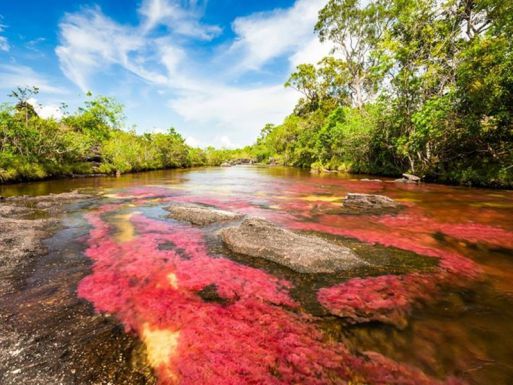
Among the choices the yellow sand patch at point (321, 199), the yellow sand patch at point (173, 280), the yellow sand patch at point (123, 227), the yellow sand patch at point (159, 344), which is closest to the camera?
the yellow sand patch at point (159, 344)

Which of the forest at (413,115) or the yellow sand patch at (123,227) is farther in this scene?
the forest at (413,115)

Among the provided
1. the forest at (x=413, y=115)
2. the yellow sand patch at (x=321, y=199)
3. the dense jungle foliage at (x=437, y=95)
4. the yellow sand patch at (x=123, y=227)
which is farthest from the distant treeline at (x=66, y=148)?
the dense jungle foliage at (x=437, y=95)

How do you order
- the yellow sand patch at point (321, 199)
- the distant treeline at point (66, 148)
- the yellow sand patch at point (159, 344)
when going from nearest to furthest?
the yellow sand patch at point (159, 344)
the yellow sand patch at point (321, 199)
the distant treeline at point (66, 148)

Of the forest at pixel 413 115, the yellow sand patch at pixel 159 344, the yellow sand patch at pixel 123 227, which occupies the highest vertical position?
the forest at pixel 413 115

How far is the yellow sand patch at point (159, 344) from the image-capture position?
3.27 metres

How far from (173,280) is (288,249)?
8.68 ft

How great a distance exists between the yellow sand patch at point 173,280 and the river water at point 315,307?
0.07ft

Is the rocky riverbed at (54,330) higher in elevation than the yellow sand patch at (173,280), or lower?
lower

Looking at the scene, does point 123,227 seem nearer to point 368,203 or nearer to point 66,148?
point 368,203

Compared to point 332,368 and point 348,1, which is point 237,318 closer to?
point 332,368

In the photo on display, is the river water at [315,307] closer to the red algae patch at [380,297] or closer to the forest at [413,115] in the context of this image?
the red algae patch at [380,297]

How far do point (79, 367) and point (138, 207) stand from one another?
34.4 feet

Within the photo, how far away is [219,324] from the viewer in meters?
3.99

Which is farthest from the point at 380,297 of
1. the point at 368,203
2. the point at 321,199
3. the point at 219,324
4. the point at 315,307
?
the point at 321,199
